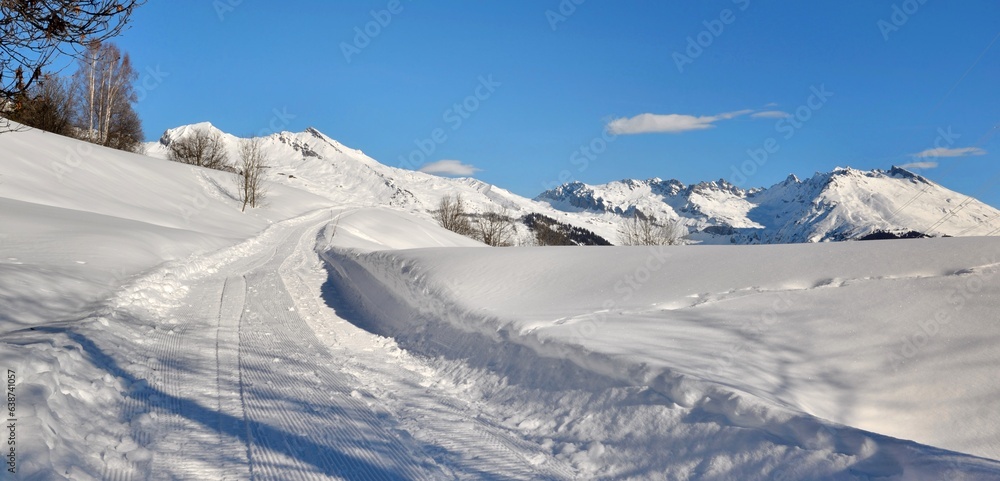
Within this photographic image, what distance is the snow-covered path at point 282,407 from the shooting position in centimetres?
457

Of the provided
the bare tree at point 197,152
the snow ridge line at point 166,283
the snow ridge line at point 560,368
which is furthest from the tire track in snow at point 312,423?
the bare tree at point 197,152

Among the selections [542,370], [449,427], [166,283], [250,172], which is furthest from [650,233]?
[449,427]

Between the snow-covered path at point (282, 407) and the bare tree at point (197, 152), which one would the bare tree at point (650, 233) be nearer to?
the snow-covered path at point (282, 407)

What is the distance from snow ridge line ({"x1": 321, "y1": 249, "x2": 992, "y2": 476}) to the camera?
12.7 ft

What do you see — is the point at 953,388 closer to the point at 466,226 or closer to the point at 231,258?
the point at 231,258

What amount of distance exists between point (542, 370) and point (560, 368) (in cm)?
27

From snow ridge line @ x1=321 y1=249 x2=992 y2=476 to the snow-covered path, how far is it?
0.73 metres

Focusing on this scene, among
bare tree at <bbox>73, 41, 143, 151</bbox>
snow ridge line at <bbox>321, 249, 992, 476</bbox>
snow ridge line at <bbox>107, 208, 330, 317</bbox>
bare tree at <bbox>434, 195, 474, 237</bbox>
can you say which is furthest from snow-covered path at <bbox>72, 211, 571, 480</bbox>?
bare tree at <bbox>434, 195, 474, 237</bbox>

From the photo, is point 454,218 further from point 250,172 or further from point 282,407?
point 282,407

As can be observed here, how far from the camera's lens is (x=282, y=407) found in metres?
5.82

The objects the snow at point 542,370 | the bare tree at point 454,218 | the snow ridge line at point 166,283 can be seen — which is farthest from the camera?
the bare tree at point 454,218

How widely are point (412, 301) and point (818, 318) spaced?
725 cm

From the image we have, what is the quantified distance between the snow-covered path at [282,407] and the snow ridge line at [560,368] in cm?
73

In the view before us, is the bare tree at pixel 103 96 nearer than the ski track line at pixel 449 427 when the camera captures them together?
No
